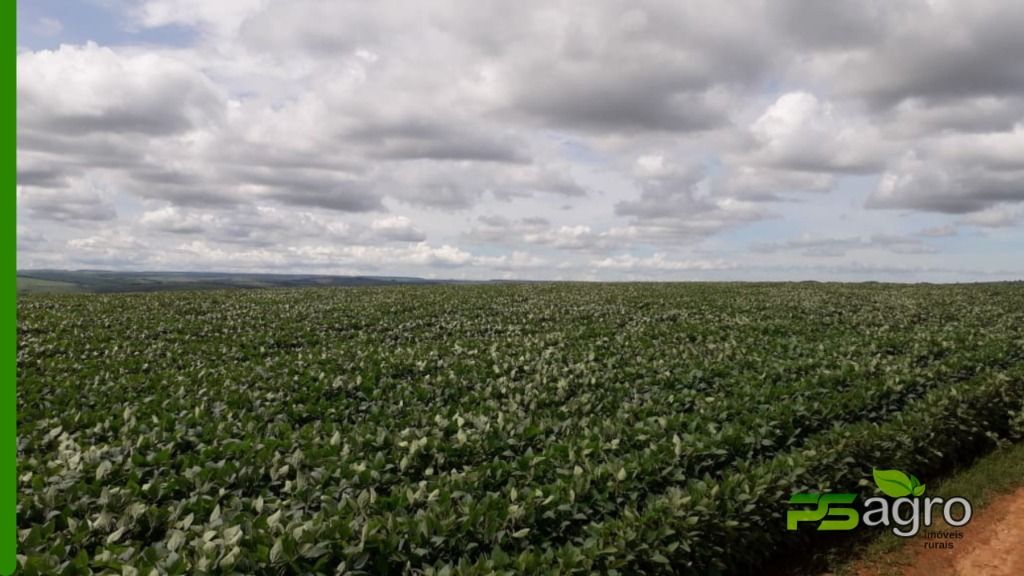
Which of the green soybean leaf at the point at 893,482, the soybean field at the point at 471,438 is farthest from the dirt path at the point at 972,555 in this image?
the soybean field at the point at 471,438

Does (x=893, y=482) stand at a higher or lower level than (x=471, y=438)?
lower

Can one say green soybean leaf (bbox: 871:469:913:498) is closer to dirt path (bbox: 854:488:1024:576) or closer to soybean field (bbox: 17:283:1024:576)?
soybean field (bbox: 17:283:1024:576)

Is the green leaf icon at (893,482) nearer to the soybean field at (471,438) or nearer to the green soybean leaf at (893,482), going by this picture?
the green soybean leaf at (893,482)

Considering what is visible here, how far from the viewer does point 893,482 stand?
10.8m

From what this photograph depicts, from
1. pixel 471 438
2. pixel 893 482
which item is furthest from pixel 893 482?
pixel 471 438

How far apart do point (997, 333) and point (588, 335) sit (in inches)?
634

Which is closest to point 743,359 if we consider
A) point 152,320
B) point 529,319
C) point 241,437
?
point 529,319

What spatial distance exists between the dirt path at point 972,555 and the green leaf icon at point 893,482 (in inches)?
29.6

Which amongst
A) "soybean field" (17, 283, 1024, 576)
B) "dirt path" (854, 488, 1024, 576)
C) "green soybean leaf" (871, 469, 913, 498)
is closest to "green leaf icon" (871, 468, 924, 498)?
"green soybean leaf" (871, 469, 913, 498)

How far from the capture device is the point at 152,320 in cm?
2762

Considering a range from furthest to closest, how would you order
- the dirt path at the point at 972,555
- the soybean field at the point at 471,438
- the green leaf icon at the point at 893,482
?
the green leaf icon at the point at 893,482
the dirt path at the point at 972,555
the soybean field at the point at 471,438

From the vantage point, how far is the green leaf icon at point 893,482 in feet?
34.8

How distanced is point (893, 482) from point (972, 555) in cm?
161

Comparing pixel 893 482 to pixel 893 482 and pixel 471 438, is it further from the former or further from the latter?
pixel 471 438
